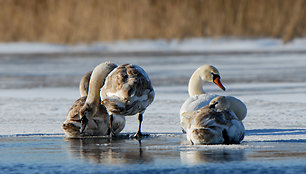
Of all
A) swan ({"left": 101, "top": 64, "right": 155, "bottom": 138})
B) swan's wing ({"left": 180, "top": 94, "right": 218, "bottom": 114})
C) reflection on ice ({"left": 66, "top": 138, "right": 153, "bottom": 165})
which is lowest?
reflection on ice ({"left": 66, "top": 138, "right": 153, "bottom": 165})

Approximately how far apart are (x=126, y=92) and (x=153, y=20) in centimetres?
2172

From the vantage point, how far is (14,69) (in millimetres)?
17766

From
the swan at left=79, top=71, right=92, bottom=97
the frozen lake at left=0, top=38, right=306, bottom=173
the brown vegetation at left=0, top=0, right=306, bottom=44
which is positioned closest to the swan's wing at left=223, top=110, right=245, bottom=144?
the frozen lake at left=0, top=38, right=306, bottom=173

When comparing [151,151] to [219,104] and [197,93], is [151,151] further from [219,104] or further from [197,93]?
[197,93]

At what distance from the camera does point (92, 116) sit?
23.3ft

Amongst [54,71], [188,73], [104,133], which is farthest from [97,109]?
[54,71]

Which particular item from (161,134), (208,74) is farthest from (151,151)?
(208,74)

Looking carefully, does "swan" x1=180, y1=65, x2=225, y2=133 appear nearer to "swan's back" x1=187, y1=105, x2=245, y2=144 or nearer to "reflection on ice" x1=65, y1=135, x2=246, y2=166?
"reflection on ice" x1=65, y1=135, x2=246, y2=166

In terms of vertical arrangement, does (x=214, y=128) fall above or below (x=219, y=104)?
below

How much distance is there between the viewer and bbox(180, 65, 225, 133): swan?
22.9 ft

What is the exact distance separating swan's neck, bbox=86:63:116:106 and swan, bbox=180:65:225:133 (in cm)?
91

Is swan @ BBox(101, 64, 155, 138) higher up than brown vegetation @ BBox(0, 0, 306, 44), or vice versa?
brown vegetation @ BBox(0, 0, 306, 44)

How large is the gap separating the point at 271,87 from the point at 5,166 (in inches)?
289

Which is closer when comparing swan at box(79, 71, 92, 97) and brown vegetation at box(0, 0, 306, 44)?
swan at box(79, 71, 92, 97)
